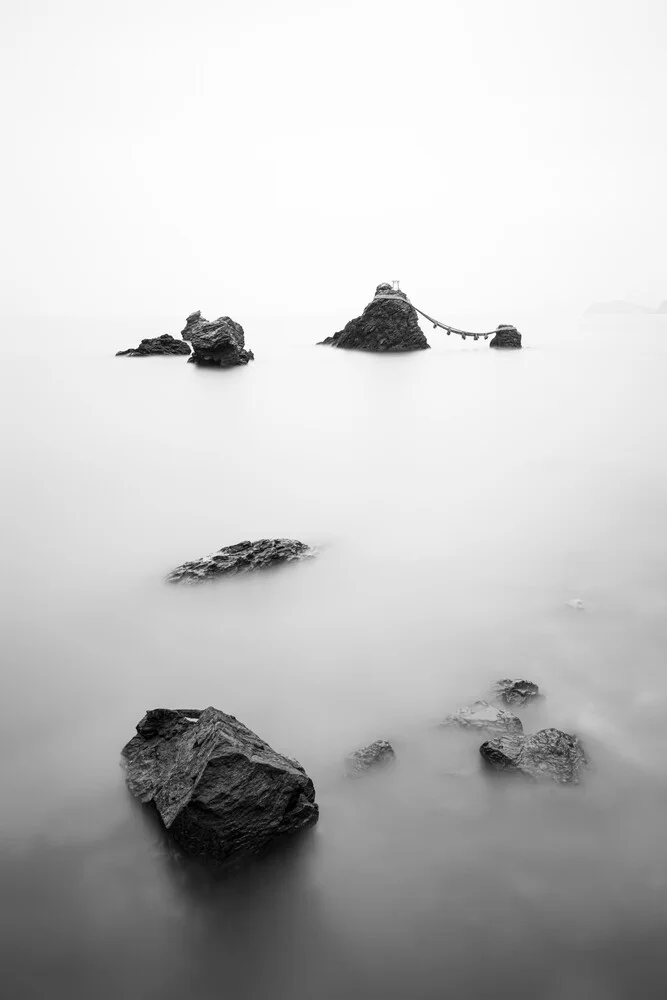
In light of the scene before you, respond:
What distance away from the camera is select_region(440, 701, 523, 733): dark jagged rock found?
17.9 feet

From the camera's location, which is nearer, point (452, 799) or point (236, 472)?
point (452, 799)

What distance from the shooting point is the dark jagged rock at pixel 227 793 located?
13.4 ft

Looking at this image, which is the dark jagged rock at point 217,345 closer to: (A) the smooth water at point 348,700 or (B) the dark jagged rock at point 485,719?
(A) the smooth water at point 348,700

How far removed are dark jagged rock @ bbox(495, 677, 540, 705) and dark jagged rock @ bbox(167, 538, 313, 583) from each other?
11.3ft

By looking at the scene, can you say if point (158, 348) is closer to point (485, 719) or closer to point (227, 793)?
point (485, 719)

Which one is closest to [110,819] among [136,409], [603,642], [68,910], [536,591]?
[68,910]

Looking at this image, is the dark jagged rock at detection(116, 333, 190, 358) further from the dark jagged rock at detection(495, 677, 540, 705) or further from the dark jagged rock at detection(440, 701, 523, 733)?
the dark jagged rock at detection(440, 701, 523, 733)

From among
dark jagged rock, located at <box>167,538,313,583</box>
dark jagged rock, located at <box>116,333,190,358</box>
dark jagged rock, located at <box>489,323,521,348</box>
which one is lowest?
dark jagged rock, located at <box>167,538,313,583</box>

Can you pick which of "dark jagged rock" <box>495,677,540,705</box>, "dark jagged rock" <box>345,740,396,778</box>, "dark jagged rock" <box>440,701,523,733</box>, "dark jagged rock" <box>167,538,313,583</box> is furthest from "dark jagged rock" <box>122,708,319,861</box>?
"dark jagged rock" <box>167,538,313,583</box>

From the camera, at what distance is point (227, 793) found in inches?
162

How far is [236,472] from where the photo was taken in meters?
13.1

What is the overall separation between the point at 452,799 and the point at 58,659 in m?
3.92

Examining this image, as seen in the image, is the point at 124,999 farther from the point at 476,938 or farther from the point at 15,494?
the point at 15,494

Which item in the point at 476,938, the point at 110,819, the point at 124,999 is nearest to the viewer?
the point at 124,999
